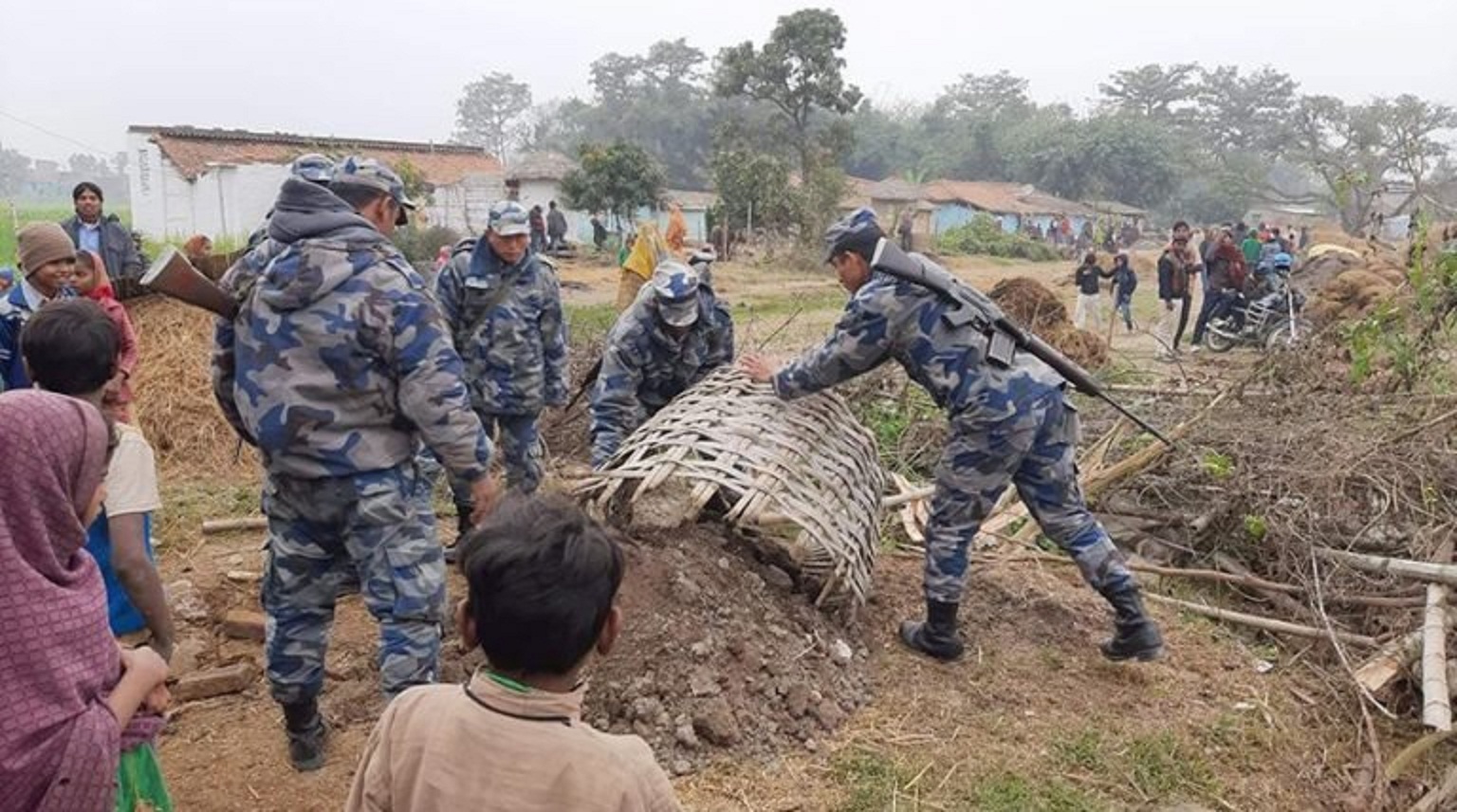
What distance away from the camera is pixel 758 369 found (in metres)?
4.11

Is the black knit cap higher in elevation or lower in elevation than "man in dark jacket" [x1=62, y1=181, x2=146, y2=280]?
higher

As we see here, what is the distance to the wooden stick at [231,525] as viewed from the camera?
17.3ft

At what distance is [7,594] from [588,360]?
6.40 m

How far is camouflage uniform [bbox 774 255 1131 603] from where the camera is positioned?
3.68 meters

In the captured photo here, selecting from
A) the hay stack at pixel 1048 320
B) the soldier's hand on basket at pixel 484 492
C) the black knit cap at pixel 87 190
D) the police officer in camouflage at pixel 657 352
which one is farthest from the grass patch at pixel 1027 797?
the hay stack at pixel 1048 320

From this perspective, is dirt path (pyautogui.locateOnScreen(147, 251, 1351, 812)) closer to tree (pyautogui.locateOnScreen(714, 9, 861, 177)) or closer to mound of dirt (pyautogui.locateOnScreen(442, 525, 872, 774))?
mound of dirt (pyautogui.locateOnScreen(442, 525, 872, 774))

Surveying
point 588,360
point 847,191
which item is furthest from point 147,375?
point 847,191

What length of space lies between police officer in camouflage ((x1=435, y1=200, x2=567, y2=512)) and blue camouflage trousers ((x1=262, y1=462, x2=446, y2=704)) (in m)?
1.58

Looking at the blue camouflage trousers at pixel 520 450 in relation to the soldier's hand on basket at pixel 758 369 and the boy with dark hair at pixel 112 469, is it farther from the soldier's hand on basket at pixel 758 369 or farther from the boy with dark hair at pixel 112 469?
the boy with dark hair at pixel 112 469

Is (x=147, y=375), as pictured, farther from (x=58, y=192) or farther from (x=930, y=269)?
(x=58, y=192)

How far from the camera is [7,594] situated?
1.57 m

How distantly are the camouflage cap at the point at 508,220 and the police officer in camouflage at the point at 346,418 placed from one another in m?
1.49

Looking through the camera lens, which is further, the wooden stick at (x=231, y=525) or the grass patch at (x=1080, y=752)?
the wooden stick at (x=231, y=525)

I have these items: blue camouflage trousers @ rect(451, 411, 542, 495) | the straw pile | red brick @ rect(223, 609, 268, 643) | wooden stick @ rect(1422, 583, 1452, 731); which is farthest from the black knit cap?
the straw pile
